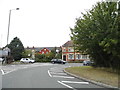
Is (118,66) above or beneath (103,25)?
beneath

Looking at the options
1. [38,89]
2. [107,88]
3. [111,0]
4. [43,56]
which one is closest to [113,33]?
[111,0]

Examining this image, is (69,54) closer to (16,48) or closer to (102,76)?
(16,48)

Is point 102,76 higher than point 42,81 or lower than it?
higher

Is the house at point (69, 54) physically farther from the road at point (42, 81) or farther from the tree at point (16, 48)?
the road at point (42, 81)

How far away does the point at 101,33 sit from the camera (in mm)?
22000

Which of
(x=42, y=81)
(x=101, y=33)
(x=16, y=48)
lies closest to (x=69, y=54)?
(x=16, y=48)

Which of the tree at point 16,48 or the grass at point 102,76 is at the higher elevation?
the tree at point 16,48

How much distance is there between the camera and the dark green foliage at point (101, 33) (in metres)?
19.2

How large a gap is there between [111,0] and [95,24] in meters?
3.06

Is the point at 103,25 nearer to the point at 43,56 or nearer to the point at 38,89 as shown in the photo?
the point at 38,89

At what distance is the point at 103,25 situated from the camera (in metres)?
21.5

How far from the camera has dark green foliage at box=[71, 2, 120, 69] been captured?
756 inches

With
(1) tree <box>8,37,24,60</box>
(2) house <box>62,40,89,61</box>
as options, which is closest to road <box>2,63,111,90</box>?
(1) tree <box>8,37,24,60</box>

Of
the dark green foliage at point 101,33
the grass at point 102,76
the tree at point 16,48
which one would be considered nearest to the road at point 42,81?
the grass at point 102,76
